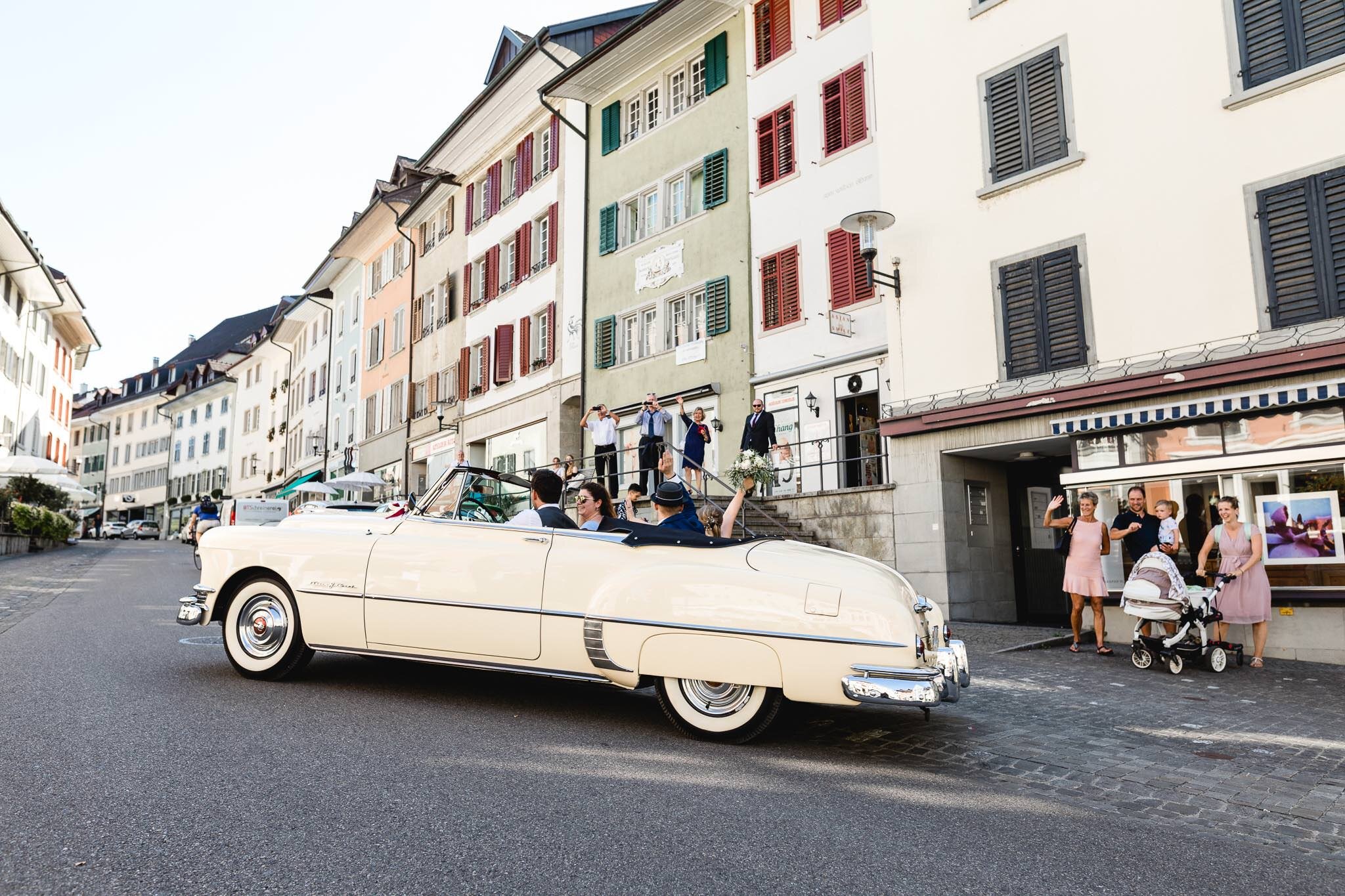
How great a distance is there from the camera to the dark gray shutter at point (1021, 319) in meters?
12.7

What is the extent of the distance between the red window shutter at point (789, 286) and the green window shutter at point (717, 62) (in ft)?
15.4

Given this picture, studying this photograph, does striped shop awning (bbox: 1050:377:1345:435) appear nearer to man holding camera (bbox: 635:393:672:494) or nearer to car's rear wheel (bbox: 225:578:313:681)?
man holding camera (bbox: 635:393:672:494)

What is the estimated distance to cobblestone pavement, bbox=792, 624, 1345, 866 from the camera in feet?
14.8

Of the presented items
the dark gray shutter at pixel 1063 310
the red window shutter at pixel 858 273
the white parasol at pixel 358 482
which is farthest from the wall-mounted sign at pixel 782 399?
the white parasol at pixel 358 482

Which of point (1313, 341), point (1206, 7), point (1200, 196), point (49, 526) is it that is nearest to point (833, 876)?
point (1313, 341)

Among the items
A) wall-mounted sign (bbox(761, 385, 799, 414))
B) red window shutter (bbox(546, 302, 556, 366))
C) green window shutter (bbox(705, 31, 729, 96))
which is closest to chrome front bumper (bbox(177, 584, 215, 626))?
wall-mounted sign (bbox(761, 385, 799, 414))

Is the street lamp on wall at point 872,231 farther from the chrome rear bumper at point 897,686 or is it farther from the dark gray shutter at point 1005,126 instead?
the chrome rear bumper at point 897,686

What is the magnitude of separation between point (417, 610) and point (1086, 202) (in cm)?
1026

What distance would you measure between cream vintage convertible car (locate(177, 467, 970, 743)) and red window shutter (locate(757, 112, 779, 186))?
524 inches

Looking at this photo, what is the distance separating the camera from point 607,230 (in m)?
22.9

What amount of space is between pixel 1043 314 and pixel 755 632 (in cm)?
911

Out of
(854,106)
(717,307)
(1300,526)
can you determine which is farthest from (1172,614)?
(717,307)

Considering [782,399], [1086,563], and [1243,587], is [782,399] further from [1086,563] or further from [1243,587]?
[1243,587]

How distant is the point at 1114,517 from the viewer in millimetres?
11797
